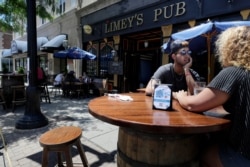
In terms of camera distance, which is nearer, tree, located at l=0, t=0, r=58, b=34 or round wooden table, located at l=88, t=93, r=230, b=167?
round wooden table, located at l=88, t=93, r=230, b=167

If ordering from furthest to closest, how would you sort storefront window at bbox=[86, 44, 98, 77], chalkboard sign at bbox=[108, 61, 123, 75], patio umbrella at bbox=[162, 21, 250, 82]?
storefront window at bbox=[86, 44, 98, 77], chalkboard sign at bbox=[108, 61, 123, 75], patio umbrella at bbox=[162, 21, 250, 82]

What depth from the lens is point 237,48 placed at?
153 cm

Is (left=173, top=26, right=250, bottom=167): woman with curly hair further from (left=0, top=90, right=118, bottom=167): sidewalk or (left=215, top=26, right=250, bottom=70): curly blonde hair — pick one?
(left=0, top=90, right=118, bottom=167): sidewalk

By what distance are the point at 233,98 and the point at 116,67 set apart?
7650mm

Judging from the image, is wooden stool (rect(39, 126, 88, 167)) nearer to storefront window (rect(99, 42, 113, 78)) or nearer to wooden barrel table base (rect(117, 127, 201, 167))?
wooden barrel table base (rect(117, 127, 201, 167))

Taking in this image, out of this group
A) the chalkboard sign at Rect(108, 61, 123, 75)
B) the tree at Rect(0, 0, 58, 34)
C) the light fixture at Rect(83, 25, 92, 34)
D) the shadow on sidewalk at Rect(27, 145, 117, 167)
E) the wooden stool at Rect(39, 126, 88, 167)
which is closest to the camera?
the wooden stool at Rect(39, 126, 88, 167)

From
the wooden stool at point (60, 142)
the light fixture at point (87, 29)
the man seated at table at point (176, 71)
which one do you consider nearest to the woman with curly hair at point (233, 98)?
the man seated at table at point (176, 71)

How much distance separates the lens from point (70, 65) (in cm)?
1271

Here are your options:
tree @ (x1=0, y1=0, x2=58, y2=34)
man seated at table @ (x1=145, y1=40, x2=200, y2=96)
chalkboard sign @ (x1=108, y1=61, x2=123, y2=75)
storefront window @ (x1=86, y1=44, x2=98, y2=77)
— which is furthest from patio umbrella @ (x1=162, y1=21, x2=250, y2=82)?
storefront window @ (x1=86, y1=44, x2=98, y2=77)

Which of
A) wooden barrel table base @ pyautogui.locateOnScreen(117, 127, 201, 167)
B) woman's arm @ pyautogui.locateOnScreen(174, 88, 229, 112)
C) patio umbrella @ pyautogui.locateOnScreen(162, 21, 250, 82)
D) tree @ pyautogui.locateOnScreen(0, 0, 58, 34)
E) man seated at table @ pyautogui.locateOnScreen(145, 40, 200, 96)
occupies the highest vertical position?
tree @ pyautogui.locateOnScreen(0, 0, 58, 34)

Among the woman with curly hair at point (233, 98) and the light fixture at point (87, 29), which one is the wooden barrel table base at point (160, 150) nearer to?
the woman with curly hair at point (233, 98)

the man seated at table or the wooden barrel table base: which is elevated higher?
the man seated at table

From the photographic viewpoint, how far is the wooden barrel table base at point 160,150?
155cm

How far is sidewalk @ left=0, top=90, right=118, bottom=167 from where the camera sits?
10.2 feet
